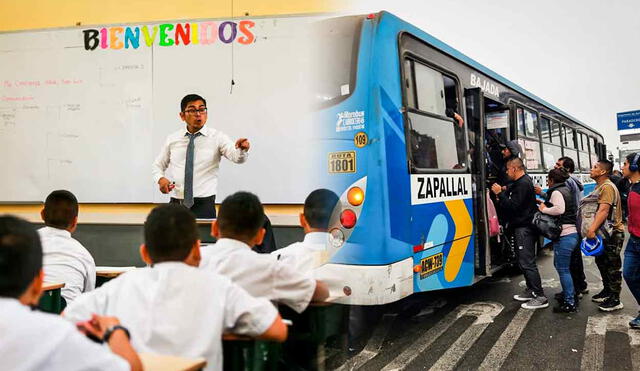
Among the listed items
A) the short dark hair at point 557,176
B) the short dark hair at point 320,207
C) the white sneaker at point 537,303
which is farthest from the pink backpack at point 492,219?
the short dark hair at point 320,207

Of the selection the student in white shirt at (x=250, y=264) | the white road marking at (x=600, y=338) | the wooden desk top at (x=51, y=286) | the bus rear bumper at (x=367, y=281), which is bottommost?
the white road marking at (x=600, y=338)

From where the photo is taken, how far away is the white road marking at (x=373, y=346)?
12.5 feet

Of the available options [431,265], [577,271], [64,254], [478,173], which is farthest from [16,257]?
[577,271]

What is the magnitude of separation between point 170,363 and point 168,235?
1.45 feet

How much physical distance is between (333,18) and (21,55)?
3.62 m

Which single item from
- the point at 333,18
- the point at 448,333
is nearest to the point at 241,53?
the point at 333,18

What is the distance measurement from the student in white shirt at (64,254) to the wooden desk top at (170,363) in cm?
143

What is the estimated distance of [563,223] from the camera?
5547 mm

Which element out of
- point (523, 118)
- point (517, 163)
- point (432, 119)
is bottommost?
point (517, 163)

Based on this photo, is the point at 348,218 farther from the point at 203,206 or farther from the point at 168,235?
the point at 168,235

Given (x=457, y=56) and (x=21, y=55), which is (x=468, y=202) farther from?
(x=21, y=55)

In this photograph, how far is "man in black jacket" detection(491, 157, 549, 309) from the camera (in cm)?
559

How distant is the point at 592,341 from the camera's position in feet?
14.4

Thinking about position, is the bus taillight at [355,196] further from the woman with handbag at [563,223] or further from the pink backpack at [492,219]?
the woman with handbag at [563,223]
